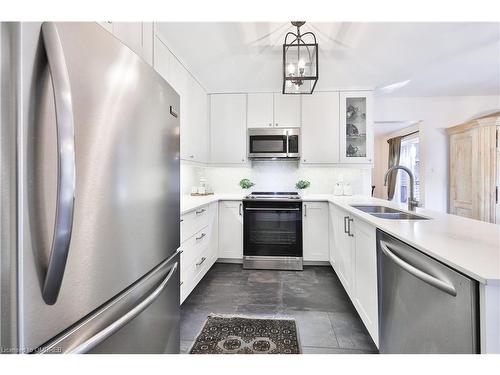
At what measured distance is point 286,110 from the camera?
11.3 ft

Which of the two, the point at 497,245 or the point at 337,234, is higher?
the point at 497,245

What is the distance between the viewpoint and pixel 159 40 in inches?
83.7

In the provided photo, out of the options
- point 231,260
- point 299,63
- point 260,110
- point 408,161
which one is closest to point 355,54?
point 299,63

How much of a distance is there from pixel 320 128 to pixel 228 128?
4.24 ft

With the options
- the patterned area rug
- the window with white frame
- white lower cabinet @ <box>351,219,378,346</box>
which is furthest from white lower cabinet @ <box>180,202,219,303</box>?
the window with white frame

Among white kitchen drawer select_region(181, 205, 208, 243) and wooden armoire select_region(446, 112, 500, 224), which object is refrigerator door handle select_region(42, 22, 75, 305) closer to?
white kitchen drawer select_region(181, 205, 208, 243)

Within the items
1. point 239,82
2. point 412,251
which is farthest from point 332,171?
point 412,251

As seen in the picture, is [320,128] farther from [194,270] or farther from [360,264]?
[194,270]

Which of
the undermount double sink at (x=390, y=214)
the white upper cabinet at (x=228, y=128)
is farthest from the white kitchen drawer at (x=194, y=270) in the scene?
the undermount double sink at (x=390, y=214)

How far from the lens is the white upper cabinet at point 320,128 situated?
11.1ft
